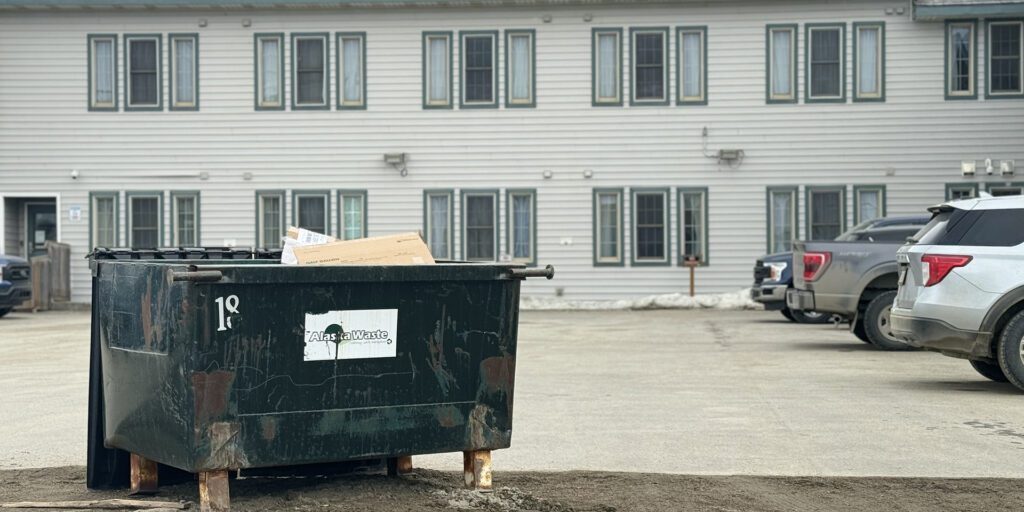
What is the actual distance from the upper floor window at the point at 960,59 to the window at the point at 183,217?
55.0ft

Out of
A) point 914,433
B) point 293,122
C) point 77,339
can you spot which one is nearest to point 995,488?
point 914,433

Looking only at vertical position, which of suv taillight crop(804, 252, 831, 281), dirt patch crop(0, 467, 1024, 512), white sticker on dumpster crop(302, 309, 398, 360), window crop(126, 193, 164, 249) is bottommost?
dirt patch crop(0, 467, 1024, 512)

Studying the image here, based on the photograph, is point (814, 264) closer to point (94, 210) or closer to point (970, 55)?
point (970, 55)

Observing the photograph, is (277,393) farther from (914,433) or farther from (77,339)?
(77,339)

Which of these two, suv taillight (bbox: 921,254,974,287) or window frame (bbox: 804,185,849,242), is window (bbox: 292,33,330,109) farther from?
suv taillight (bbox: 921,254,974,287)

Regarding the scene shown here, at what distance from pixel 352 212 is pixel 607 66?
6.51 metres

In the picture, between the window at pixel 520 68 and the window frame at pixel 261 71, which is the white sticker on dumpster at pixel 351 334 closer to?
the window at pixel 520 68

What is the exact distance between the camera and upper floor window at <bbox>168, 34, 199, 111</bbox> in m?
32.2

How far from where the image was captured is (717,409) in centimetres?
1272

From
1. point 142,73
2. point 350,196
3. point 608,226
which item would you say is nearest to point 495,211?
point 608,226

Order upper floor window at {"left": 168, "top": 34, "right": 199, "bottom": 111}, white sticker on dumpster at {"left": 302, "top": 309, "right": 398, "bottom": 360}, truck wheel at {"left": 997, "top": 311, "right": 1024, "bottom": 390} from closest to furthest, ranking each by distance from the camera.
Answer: white sticker on dumpster at {"left": 302, "top": 309, "right": 398, "bottom": 360} < truck wheel at {"left": 997, "top": 311, "right": 1024, "bottom": 390} < upper floor window at {"left": 168, "top": 34, "right": 199, "bottom": 111}

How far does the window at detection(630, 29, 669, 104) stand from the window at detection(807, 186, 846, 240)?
3.88 metres

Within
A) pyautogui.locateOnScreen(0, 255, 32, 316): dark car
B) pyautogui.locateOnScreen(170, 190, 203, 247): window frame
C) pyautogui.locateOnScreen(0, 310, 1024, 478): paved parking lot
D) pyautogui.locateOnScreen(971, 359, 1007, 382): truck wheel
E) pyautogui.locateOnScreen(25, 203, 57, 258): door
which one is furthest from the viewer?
pyautogui.locateOnScreen(25, 203, 57, 258): door

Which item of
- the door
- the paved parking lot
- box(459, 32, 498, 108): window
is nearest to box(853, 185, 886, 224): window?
box(459, 32, 498, 108): window
